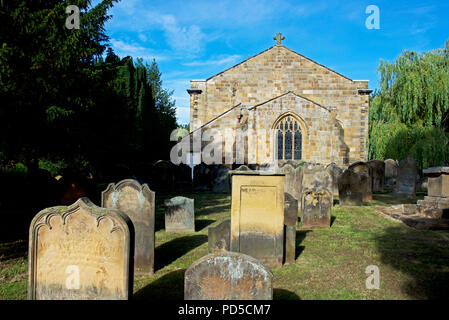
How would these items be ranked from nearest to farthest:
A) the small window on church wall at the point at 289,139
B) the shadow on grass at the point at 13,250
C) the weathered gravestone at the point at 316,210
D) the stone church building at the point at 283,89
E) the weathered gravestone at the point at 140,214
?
the weathered gravestone at the point at 140,214 < the shadow on grass at the point at 13,250 < the weathered gravestone at the point at 316,210 < the small window on church wall at the point at 289,139 < the stone church building at the point at 283,89

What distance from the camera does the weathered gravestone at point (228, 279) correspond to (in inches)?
112

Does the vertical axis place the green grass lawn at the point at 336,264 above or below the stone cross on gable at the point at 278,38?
below

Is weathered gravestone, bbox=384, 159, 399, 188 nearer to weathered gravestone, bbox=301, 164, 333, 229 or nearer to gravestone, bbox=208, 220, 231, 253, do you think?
weathered gravestone, bbox=301, 164, 333, 229

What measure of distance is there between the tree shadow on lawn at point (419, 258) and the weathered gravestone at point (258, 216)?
2053 millimetres

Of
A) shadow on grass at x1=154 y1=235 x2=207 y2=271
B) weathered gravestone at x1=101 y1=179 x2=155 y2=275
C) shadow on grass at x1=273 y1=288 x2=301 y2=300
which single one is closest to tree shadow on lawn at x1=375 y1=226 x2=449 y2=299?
shadow on grass at x1=273 y1=288 x2=301 y2=300

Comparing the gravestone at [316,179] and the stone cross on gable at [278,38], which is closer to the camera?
the gravestone at [316,179]

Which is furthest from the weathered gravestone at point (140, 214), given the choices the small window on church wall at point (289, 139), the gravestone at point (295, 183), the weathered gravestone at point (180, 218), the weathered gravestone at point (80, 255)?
the small window on church wall at point (289, 139)

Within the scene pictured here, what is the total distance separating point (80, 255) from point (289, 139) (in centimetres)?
1902

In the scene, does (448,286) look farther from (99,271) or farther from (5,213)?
(5,213)

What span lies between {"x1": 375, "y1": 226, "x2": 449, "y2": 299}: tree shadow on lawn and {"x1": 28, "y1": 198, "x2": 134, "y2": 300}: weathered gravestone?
154 inches

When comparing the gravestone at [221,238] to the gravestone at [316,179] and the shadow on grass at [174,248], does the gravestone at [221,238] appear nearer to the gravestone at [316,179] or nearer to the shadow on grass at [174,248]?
the shadow on grass at [174,248]

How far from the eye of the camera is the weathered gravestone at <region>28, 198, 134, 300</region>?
332 centimetres
